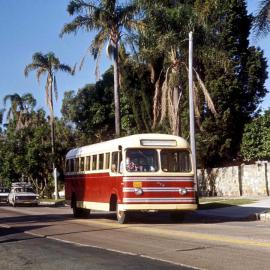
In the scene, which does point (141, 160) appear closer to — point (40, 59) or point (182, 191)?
point (182, 191)

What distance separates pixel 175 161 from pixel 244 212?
4.64m

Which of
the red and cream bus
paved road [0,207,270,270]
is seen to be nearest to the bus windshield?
the red and cream bus

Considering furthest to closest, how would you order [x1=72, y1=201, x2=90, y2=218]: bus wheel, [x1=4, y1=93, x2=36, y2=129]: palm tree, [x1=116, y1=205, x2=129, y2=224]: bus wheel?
[x1=4, y1=93, x2=36, y2=129]: palm tree, [x1=72, y1=201, x2=90, y2=218]: bus wheel, [x1=116, y1=205, x2=129, y2=224]: bus wheel

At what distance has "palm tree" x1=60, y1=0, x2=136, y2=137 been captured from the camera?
3706 centimetres

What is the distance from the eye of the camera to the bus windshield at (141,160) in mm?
19359

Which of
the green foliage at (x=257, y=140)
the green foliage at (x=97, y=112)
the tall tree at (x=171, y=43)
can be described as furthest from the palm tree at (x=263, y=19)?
Answer: the green foliage at (x=97, y=112)

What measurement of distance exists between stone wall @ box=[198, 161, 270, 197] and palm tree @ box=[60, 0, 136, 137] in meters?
6.95

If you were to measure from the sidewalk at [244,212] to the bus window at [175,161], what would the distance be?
9.94 feet

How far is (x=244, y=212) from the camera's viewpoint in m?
22.8

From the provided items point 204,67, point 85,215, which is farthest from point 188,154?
point 204,67

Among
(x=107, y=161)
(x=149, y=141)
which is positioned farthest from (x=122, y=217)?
(x=149, y=141)

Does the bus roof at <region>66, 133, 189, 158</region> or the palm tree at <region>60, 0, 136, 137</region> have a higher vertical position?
the palm tree at <region>60, 0, 136, 137</region>

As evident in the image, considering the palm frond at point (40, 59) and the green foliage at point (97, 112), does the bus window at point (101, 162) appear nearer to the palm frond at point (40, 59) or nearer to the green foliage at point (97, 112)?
the green foliage at point (97, 112)

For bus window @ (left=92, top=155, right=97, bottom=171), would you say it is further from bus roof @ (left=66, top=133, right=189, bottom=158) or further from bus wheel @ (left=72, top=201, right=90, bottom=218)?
bus wheel @ (left=72, top=201, right=90, bottom=218)
